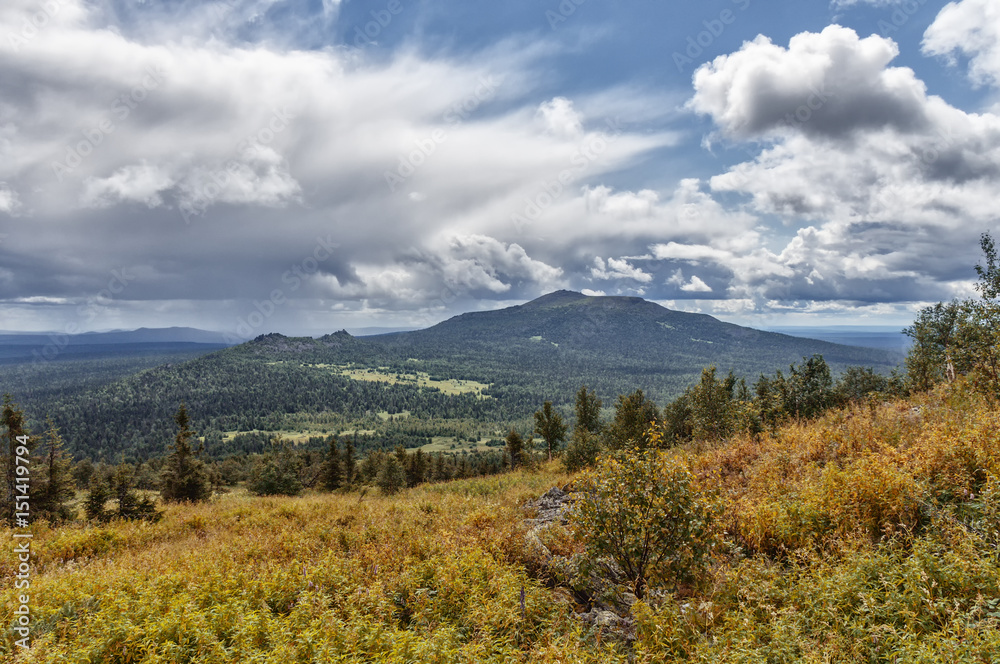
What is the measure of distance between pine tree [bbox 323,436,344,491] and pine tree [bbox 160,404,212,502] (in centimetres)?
1863

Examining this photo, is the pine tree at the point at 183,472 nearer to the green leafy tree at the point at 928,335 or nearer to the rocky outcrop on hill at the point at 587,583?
the rocky outcrop on hill at the point at 587,583

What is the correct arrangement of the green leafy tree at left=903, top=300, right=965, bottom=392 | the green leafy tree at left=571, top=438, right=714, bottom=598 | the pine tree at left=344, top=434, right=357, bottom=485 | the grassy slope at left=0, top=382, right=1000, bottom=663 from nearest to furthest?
the grassy slope at left=0, top=382, right=1000, bottom=663, the green leafy tree at left=571, top=438, right=714, bottom=598, the green leafy tree at left=903, top=300, right=965, bottom=392, the pine tree at left=344, top=434, right=357, bottom=485

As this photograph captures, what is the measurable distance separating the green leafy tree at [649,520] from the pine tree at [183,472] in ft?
131

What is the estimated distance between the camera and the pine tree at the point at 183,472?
35625 mm

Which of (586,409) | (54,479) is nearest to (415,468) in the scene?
(586,409)

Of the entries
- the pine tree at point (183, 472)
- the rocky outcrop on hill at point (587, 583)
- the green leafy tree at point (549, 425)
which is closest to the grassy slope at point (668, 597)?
the rocky outcrop on hill at point (587, 583)

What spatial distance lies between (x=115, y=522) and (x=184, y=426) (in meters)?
24.4

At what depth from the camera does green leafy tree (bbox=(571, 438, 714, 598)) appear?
26.3 ft

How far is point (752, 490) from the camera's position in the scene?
461 inches

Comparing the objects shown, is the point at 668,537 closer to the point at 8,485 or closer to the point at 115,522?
the point at 115,522

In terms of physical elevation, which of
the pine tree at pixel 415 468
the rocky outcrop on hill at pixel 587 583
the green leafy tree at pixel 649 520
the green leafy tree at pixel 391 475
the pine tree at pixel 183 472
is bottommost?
the pine tree at pixel 415 468

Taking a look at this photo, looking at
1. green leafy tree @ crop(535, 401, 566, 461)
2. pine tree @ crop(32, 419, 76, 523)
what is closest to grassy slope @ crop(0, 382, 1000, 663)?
pine tree @ crop(32, 419, 76, 523)

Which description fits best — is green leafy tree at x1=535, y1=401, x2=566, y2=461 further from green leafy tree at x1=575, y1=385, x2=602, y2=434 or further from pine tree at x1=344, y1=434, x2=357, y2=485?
pine tree at x1=344, y1=434, x2=357, y2=485

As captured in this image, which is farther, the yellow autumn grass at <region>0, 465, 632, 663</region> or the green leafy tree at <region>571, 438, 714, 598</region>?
the green leafy tree at <region>571, 438, 714, 598</region>
